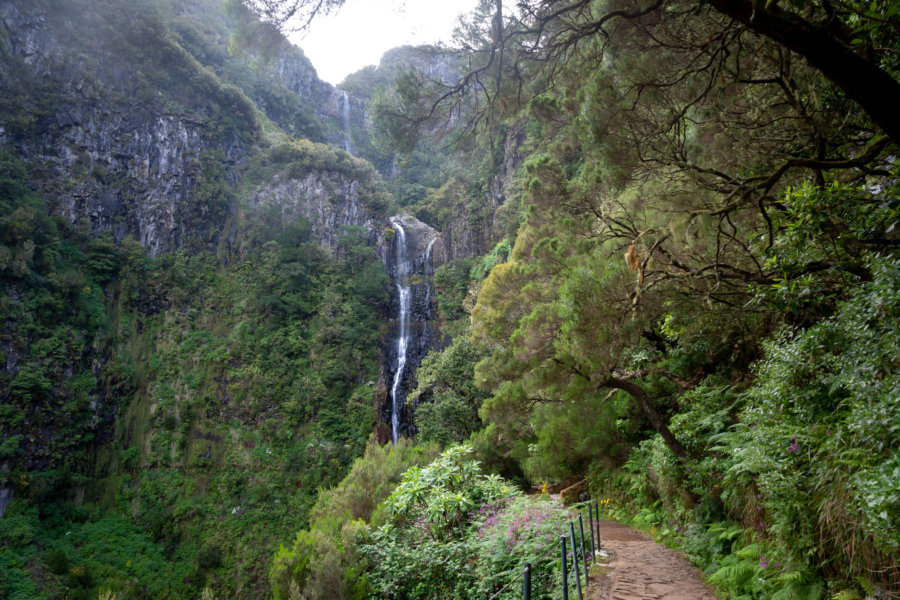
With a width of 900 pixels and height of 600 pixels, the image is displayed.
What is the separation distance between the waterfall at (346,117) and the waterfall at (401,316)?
17.4 m

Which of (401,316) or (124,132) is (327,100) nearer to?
(124,132)

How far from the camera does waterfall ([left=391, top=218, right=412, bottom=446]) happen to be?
2095 cm

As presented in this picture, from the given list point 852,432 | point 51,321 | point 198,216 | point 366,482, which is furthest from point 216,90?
point 852,432

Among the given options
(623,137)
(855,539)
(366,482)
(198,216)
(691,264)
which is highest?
(198,216)

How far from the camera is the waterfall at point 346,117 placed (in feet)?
138

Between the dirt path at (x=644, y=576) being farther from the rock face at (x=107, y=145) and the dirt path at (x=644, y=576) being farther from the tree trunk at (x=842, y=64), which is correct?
the rock face at (x=107, y=145)

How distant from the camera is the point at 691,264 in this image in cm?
497

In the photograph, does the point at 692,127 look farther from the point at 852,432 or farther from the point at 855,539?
the point at 855,539

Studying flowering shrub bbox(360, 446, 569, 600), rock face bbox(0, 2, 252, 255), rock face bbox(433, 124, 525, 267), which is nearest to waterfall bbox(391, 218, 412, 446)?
rock face bbox(433, 124, 525, 267)

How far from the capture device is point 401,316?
2519 cm

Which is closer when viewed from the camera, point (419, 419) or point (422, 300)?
point (419, 419)

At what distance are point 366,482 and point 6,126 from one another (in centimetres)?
2319

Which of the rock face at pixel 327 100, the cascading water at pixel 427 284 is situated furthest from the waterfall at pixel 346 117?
the cascading water at pixel 427 284

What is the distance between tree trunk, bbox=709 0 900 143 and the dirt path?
3772 millimetres
